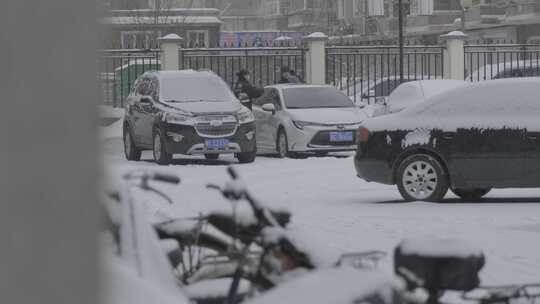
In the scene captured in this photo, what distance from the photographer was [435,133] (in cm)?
1564

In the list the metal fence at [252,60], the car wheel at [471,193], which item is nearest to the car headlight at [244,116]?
the car wheel at [471,193]

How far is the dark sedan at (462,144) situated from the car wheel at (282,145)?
844cm

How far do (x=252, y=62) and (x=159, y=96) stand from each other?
12205mm

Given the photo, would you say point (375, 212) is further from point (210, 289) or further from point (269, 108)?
point (210, 289)

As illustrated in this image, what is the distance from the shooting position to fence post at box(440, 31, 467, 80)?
34406 millimetres

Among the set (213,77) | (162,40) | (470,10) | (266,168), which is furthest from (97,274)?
(470,10)

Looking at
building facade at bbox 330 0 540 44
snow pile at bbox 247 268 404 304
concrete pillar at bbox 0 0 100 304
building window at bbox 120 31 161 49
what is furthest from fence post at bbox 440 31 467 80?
concrete pillar at bbox 0 0 100 304

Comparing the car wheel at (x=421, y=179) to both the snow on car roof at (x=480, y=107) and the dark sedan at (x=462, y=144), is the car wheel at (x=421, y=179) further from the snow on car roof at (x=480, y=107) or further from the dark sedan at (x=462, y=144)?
the snow on car roof at (x=480, y=107)

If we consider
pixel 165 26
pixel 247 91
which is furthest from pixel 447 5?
pixel 247 91

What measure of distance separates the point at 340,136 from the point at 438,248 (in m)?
20.1

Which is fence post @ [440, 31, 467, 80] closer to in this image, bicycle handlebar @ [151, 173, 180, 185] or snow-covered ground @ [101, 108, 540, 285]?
snow-covered ground @ [101, 108, 540, 285]

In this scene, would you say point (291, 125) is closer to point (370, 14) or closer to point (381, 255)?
point (381, 255)

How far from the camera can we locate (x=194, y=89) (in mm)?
23641

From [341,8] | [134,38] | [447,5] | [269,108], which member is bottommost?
[269,108]
